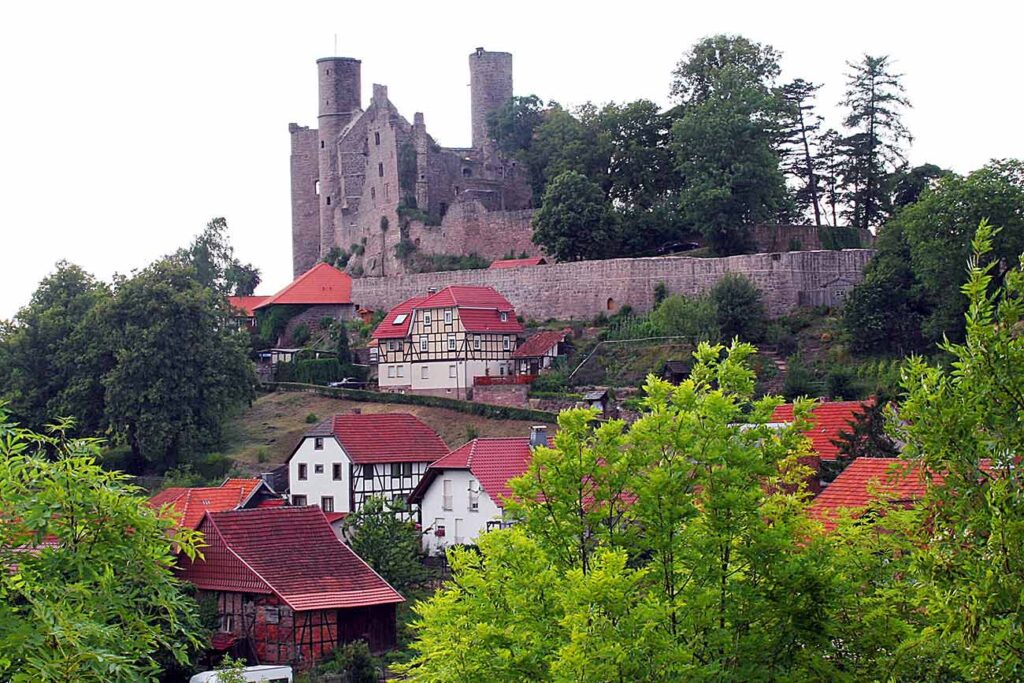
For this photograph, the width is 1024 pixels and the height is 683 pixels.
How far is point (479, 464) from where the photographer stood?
35.1m

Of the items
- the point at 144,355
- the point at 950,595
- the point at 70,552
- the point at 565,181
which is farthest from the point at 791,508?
the point at 565,181

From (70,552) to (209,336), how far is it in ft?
124

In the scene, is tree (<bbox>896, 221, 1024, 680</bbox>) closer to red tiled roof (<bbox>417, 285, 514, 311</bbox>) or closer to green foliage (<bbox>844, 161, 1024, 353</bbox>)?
green foliage (<bbox>844, 161, 1024, 353</bbox>)

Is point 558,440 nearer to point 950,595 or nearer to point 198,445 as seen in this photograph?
point 950,595

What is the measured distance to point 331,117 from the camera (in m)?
69.6

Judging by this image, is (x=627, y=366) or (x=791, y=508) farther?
(x=627, y=366)

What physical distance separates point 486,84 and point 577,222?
15.9 meters

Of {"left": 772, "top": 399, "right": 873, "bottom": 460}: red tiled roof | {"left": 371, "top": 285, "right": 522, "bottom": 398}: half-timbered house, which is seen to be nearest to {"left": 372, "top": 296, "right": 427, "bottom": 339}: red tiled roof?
{"left": 371, "top": 285, "right": 522, "bottom": 398}: half-timbered house

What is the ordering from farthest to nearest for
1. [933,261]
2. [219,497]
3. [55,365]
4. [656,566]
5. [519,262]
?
[519,262]
[55,365]
[933,261]
[219,497]
[656,566]

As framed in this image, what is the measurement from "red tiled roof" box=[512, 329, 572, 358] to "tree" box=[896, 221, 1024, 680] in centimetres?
3832

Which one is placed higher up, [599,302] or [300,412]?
[599,302]

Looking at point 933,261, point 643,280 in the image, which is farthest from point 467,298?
point 933,261

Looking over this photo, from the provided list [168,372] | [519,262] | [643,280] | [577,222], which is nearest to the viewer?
[168,372]

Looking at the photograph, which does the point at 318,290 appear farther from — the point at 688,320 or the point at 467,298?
the point at 688,320
